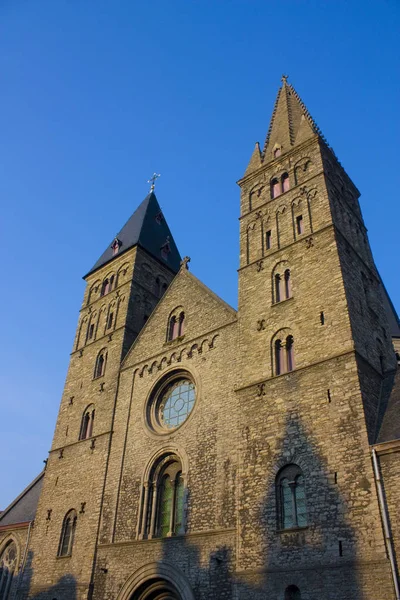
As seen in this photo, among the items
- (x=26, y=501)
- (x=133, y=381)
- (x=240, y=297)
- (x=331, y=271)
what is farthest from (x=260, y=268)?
(x=26, y=501)

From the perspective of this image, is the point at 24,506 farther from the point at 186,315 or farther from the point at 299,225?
the point at 299,225

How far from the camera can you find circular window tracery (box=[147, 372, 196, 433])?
20.0m

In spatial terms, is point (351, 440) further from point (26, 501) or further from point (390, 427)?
point (26, 501)

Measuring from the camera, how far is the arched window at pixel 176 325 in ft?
73.6

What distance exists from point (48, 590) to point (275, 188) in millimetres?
19129

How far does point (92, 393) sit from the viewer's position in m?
24.7

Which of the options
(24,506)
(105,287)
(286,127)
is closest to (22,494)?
(24,506)

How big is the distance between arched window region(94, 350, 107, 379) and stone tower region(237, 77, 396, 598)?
8.81 meters

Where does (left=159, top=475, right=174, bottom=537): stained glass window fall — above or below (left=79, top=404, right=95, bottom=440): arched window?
below

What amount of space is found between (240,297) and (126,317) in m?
7.96

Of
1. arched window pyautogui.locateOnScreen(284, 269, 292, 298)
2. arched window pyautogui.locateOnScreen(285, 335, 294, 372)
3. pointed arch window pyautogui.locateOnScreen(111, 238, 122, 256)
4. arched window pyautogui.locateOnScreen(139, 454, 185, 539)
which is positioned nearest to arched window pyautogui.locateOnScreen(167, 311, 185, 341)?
arched window pyautogui.locateOnScreen(284, 269, 292, 298)

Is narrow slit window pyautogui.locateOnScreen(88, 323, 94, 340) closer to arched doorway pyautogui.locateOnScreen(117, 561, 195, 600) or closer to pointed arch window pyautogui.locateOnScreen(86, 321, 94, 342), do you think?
pointed arch window pyautogui.locateOnScreen(86, 321, 94, 342)

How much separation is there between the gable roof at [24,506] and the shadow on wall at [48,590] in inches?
101

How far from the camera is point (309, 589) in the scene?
12766 millimetres
